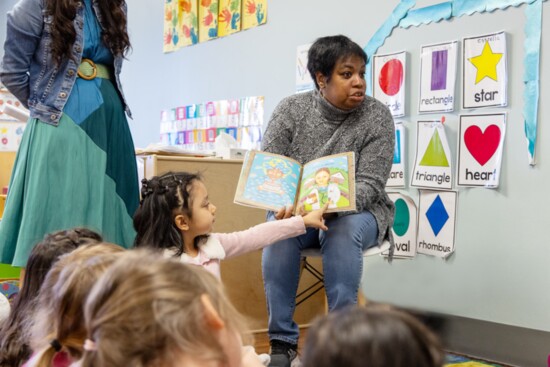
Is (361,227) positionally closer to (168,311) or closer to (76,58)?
(76,58)

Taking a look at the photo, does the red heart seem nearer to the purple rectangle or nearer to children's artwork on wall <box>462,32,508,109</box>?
children's artwork on wall <box>462,32,508,109</box>

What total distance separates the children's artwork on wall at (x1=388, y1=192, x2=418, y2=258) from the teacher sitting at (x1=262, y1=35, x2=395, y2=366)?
1.74 ft

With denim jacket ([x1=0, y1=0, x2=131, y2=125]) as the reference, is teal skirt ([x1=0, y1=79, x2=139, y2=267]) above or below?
below

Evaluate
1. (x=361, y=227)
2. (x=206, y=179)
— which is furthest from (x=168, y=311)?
(x=206, y=179)

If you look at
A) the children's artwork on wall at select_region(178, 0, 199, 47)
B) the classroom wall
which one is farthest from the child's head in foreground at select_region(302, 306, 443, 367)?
the children's artwork on wall at select_region(178, 0, 199, 47)

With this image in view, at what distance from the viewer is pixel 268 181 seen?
6.75 feet

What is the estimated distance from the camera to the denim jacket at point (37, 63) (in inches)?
67.4

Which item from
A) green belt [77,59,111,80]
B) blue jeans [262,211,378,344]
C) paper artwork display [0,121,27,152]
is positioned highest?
green belt [77,59,111,80]

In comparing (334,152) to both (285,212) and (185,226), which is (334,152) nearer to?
(285,212)

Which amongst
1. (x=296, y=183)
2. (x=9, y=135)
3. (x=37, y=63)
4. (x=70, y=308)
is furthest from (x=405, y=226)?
(x=9, y=135)

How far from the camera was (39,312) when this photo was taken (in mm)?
1067

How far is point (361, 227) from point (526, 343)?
0.74m

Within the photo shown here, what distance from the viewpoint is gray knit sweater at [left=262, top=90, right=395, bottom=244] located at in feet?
6.94

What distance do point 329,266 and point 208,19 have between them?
2234 millimetres
